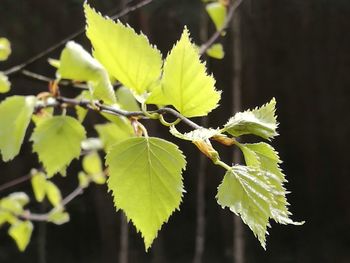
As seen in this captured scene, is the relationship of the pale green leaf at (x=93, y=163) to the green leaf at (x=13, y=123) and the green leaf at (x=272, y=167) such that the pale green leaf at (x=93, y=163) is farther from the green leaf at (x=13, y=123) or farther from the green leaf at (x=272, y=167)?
the green leaf at (x=272, y=167)

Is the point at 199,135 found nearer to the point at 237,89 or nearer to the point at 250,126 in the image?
the point at 250,126

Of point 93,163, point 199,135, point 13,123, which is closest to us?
point 199,135

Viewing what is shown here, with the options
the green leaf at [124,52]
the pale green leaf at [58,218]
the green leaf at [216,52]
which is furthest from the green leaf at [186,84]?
the pale green leaf at [58,218]

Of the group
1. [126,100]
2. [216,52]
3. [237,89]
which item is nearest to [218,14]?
[216,52]

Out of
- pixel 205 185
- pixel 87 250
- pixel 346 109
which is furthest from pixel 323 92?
pixel 87 250

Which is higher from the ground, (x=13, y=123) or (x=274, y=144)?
(x=274, y=144)

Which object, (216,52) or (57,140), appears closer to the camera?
(57,140)

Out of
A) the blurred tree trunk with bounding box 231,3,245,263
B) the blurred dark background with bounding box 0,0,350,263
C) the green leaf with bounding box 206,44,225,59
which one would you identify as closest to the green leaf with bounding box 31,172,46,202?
the green leaf with bounding box 206,44,225,59

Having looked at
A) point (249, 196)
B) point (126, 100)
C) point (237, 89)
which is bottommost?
point (249, 196)
